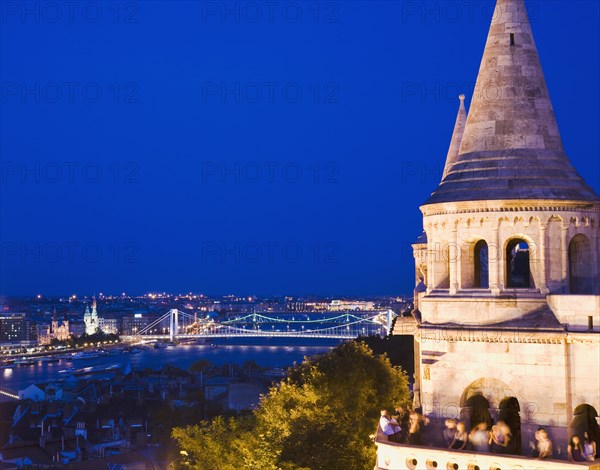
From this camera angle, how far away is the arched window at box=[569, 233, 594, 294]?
15.5 meters

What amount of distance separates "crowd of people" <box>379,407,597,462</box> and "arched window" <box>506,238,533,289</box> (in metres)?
2.75

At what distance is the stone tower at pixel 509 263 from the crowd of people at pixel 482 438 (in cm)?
39

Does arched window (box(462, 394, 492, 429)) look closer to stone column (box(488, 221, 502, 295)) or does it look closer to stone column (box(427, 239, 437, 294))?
stone column (box(488, 221, 502, 295))

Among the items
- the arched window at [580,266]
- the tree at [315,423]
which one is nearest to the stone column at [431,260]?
the arched window at [580,266]

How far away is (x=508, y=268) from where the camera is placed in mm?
16453

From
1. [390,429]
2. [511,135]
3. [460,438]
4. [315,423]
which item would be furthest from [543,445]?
[315,423]

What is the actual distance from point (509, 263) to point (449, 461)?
170 inches

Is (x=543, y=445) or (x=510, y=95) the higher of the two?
(x=510, y=95)

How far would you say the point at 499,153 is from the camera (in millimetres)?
15828

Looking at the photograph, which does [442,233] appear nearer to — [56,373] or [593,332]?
[593,332]

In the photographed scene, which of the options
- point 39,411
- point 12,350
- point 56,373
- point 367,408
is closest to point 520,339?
point 367,408

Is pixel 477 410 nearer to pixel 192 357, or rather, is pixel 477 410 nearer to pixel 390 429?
pixel 390 429

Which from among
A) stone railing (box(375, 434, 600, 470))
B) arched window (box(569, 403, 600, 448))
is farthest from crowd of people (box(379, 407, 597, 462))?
stone railing (box(375, 434, 600, 470))

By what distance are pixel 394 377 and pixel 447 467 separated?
17.7m
